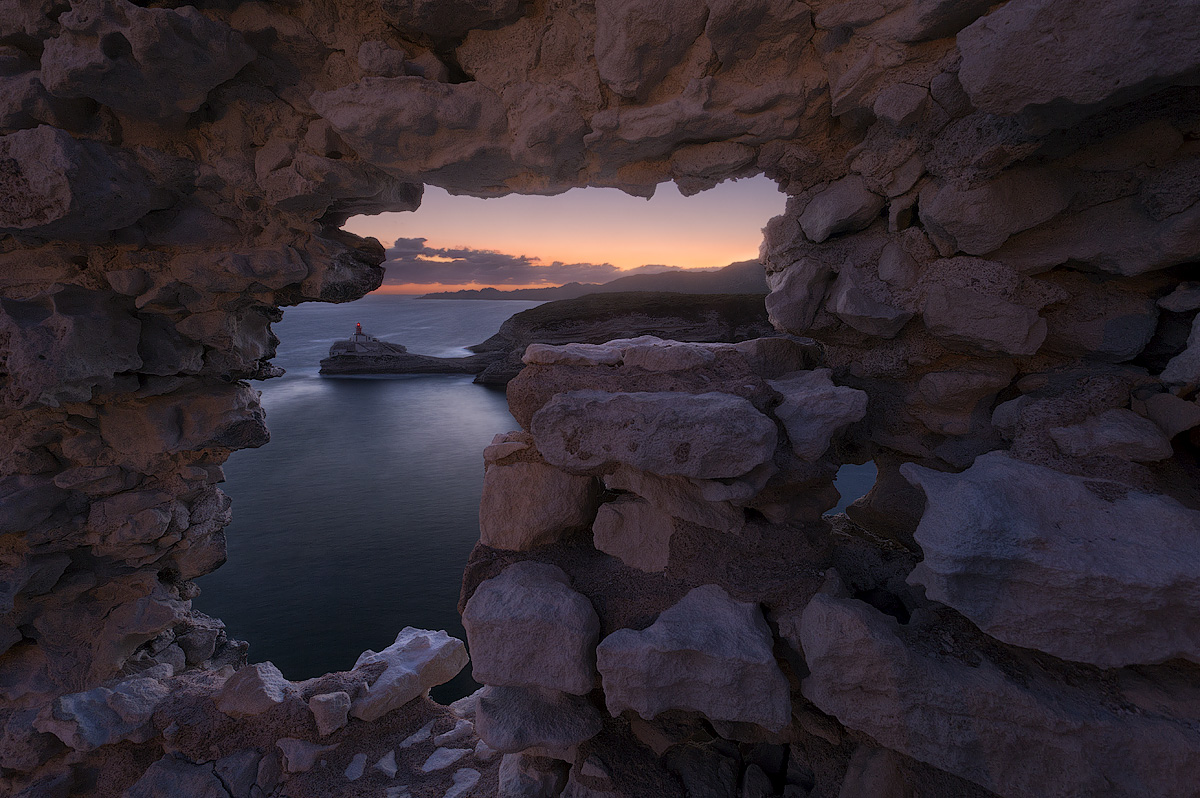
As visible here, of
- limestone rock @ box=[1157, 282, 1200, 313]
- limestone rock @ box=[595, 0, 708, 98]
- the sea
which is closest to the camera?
limestone rock @ box=[1157, 282, 1200, 313]

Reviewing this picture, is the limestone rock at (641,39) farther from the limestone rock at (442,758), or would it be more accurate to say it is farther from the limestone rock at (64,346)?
the limestone rock at (442,758)

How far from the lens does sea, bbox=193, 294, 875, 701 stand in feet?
15.2

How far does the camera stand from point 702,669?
1526 millimetres

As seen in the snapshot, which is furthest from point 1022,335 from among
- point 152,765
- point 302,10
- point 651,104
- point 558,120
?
point 152,765

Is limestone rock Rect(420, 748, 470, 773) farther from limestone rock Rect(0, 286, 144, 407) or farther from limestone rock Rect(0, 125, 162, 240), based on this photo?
limestone rock Rect(0, 125, 162, 240)

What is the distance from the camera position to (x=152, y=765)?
8.64 feet

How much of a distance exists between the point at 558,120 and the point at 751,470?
4.86 feet

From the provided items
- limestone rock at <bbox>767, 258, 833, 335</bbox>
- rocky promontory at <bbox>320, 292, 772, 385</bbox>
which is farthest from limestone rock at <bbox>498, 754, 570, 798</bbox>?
rocky promontory at <bbox>320, 292, 772, 385</bbox>

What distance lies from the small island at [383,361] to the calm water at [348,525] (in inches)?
60.4

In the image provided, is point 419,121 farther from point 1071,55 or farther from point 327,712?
point 327,712

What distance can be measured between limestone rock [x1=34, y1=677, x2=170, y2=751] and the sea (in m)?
1.58

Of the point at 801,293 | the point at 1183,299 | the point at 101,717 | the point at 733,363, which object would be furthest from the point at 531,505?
the point at 101,717

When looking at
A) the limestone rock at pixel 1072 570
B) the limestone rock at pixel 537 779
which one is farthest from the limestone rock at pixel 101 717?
the limestone rock at pixel 1072 570

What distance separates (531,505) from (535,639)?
1.57 ft
